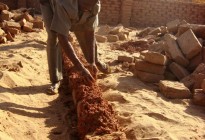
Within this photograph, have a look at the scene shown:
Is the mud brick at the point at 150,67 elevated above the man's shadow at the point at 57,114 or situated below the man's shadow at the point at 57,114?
above

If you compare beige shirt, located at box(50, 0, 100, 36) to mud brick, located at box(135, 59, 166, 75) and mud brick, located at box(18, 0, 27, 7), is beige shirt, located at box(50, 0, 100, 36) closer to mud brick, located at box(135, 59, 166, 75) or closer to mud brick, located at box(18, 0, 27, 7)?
mud brick, located at box(135, 59, 166, 75)

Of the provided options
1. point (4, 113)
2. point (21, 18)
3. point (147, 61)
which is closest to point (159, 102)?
point (147, 61)

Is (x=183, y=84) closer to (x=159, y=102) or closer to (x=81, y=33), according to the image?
(x=159, y=102)

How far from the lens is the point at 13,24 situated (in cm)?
855

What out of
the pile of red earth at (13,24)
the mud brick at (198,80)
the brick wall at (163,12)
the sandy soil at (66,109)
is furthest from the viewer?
the brick wall at (163,12)

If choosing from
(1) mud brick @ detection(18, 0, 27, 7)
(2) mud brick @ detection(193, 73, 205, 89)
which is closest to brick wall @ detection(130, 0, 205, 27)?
(1) mud brick @ detection(18, 0, 27, 7)

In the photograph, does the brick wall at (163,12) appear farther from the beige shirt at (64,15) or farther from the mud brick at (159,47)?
the beige shirt at (64,15)

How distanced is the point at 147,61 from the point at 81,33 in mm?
1163

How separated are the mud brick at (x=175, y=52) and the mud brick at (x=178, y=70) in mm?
149

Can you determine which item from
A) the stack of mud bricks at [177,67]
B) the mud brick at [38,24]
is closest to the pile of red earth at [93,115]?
the stack of mud bricks at [177,67]

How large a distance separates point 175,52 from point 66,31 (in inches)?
96.9

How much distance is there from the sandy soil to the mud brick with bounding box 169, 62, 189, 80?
2.15ft

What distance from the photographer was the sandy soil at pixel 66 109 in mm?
3593

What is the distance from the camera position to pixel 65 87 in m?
5.23
